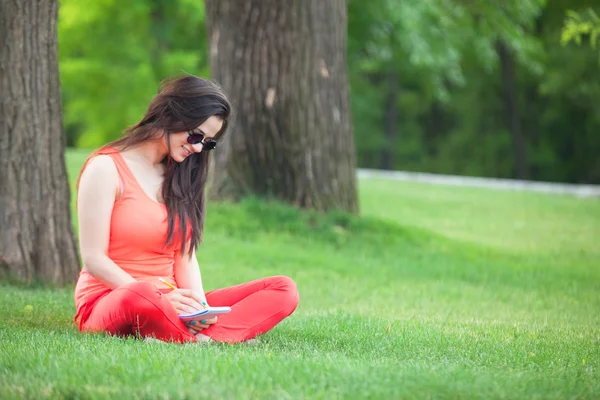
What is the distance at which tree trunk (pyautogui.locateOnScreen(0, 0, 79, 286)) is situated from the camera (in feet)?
25.0

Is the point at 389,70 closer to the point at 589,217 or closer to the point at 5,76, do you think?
the point at 589,217

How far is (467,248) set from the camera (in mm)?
12734

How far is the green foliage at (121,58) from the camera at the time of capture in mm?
32688

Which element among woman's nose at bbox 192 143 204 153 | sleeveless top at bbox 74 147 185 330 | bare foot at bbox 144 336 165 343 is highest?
woman's nose at bbox 192 143 204 153

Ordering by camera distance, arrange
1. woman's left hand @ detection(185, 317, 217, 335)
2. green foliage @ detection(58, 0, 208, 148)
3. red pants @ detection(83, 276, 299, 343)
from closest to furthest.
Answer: red pants @ detection(83, 276, 299, 343) → woman's left hand @ detection(185, 317, 217, 335) → green foliage @ detection(58, 0, 208, 148)

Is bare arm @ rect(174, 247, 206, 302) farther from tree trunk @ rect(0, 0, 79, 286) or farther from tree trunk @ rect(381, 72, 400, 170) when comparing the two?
tree trunk @ rect(381, 72, 400, 170)

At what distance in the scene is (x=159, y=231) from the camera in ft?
18.4

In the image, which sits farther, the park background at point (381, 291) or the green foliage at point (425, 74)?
the green foliage at point (425, 74)

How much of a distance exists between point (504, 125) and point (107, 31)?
67.5ft

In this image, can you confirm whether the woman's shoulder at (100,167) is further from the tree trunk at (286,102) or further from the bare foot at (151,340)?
the tree trunk at (286,102)

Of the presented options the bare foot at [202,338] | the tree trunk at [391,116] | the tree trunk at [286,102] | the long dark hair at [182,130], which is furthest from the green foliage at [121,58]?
the bare foot at [202,338]

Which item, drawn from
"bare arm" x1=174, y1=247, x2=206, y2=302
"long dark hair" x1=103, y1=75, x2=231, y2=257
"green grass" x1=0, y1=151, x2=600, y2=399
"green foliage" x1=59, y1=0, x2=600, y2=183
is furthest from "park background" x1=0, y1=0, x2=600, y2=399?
"long dark hair" x1=103, y1=75, x2=231, y2=257

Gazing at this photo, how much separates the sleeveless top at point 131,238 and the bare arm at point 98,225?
11 centimetres

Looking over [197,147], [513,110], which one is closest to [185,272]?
[197,147]
